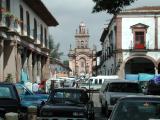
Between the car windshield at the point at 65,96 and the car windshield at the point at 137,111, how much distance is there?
7194mm

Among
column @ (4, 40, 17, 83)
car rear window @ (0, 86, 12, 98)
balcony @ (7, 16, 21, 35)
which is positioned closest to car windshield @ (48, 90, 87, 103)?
car rear window @ (0, 86, 12, 98)

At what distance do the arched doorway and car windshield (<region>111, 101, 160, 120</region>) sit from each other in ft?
192

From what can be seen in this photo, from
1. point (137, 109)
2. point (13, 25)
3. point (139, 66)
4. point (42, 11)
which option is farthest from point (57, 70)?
point (137, 109)

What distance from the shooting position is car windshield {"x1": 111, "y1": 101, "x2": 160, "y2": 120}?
10.9 meters

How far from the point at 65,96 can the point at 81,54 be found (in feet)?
506

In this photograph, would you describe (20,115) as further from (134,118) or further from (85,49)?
(85,49)

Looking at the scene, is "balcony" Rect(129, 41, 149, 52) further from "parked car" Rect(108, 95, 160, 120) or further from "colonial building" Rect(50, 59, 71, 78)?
"parked car" Rect(108, 95, 160, 120)

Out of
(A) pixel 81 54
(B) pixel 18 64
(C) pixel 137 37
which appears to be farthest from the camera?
(A) pixel 81 54

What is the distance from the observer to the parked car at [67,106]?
1680cm

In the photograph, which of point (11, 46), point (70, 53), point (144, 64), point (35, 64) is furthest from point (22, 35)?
point (70, 53)

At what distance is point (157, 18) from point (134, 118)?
190 feet

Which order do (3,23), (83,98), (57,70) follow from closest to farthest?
(83,98), (3,23), (57,70)

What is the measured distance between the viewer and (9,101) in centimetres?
1744

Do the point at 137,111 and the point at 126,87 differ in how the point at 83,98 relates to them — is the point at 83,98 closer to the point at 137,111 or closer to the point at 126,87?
the point at 137,111
